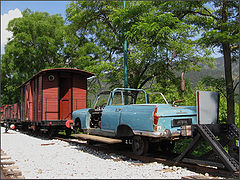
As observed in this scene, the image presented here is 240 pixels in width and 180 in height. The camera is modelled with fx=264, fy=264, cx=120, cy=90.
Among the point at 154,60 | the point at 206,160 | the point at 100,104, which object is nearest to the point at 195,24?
the point at 154,60

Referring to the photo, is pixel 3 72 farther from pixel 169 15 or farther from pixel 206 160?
pixel 206 160

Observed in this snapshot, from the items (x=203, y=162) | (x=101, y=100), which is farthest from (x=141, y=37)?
(x=203, y=162)

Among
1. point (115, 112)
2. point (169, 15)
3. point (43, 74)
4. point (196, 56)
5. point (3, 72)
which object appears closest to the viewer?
point (115, 112)

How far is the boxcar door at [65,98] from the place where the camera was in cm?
1459

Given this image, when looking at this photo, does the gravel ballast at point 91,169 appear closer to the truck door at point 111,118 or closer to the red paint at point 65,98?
the truck door at point 111,118

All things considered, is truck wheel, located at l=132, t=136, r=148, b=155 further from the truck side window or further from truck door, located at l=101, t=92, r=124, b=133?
the truck side window

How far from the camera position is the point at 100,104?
1090cm

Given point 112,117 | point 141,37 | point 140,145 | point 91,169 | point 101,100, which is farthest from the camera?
point 141,37

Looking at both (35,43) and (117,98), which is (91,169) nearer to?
(117,98)

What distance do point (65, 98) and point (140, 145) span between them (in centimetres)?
796

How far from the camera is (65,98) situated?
14742 millimetres

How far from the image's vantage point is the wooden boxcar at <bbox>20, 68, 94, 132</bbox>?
1367cm

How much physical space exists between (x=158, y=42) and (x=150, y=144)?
549cm

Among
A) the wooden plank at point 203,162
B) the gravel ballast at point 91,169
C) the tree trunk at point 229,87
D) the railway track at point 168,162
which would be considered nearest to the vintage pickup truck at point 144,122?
the railway track at point 168,162
